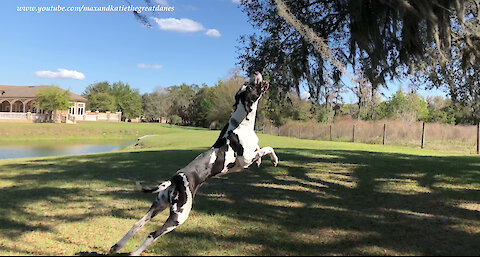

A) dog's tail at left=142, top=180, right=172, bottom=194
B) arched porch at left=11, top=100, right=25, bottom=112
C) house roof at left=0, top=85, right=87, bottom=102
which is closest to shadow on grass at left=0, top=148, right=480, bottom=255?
dog's tail at left=142, top=180, right=172, bottom=194

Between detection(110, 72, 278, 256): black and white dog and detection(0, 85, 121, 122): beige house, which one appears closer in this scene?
detection(110, 72, 278, 256): black and white dog

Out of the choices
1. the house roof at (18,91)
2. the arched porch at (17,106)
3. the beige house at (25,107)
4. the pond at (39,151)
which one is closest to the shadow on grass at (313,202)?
the pond at (39,151)

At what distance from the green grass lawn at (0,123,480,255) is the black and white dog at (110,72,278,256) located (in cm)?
111

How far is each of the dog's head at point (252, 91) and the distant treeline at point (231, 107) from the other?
5.40 meters

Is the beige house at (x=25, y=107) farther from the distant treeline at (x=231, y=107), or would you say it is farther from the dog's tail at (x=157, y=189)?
the dog's tail at (x=157, y=189)

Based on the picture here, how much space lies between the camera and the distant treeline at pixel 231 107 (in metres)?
11.1

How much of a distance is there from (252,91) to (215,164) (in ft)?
3.22

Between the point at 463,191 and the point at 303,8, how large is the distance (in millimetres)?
6275

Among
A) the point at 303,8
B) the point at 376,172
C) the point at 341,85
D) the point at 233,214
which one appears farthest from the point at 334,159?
the point at 233,214

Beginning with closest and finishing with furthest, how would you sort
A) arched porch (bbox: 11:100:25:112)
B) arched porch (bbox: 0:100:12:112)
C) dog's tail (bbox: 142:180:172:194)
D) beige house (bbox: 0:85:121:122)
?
dog's tail (bbox: 142:180:172:194) → beige house (bbox: 0:85:121:122) → arched porch (bbox: 0:100:12:112) → arched porch (bbox: 11:100:25:112)

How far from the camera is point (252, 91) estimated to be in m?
3.62

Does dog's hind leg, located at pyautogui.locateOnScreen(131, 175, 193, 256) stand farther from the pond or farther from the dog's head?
the pond

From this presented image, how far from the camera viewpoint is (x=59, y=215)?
6297mm

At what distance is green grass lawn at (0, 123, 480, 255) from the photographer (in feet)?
15.5
